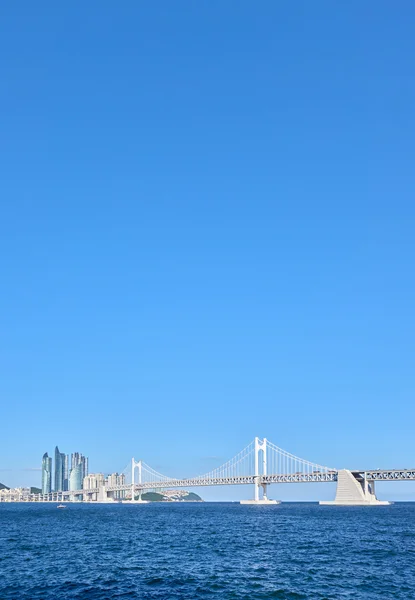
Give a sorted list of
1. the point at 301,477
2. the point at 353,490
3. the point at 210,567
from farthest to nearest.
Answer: the point at 301,477 → the point at 353,490 → the point at 210,567

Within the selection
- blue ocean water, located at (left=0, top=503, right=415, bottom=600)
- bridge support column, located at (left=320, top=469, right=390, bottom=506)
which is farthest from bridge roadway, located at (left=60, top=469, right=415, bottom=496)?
blue ocean water, located at (left=0, top=503, right=415, bottom=600)

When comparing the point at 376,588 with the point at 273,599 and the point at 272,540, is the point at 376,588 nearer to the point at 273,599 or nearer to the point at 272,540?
the point at 273,599

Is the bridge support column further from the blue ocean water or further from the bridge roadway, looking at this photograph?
the blue ocean water

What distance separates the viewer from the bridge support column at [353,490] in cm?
12629

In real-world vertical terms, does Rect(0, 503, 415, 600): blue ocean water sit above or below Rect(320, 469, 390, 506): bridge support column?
above

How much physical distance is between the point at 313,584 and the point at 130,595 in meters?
8.83

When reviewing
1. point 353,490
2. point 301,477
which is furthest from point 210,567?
point 301,477

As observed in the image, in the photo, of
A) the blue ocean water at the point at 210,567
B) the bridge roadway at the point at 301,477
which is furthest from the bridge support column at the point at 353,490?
the blue ocean water at the point at 210,567

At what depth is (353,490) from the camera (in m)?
128

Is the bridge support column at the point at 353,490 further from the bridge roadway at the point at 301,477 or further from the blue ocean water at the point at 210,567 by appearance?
the blue ocean water at the point at 210,567

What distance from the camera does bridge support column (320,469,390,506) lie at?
4972 inches

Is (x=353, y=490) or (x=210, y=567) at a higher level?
(x=210, y=567)

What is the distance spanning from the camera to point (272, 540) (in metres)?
52.1

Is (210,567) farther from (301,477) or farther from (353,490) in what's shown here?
(301,477)
